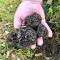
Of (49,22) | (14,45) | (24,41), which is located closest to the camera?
(24,41)

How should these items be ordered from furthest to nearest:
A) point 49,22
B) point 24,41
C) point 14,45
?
point 49,22 → point 14,45 → point 24,41

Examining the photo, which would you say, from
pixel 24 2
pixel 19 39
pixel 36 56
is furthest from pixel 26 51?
pixel 24 2

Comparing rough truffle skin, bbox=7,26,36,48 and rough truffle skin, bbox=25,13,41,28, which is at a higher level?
rough truffle skin, bbox=25,13,41,28

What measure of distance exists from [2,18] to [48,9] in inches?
19.1

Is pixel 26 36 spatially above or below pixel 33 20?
below

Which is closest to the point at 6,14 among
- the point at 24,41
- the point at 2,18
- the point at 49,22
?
the point at 2,18

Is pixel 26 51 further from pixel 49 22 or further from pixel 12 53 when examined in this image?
pixel 49 22

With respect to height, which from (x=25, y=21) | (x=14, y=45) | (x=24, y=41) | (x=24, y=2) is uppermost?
(x=24, y=2)

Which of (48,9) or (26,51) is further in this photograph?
(48,9)

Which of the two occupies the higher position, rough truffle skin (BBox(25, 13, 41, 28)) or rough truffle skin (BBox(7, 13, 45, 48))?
rough truffle skin (BBox(25, 13, 41, 28))

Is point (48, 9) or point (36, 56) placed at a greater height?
point (48, 9)

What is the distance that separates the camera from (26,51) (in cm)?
191

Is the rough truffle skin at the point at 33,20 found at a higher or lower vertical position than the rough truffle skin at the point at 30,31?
higher

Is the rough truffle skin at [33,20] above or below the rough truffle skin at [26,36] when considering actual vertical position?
above
